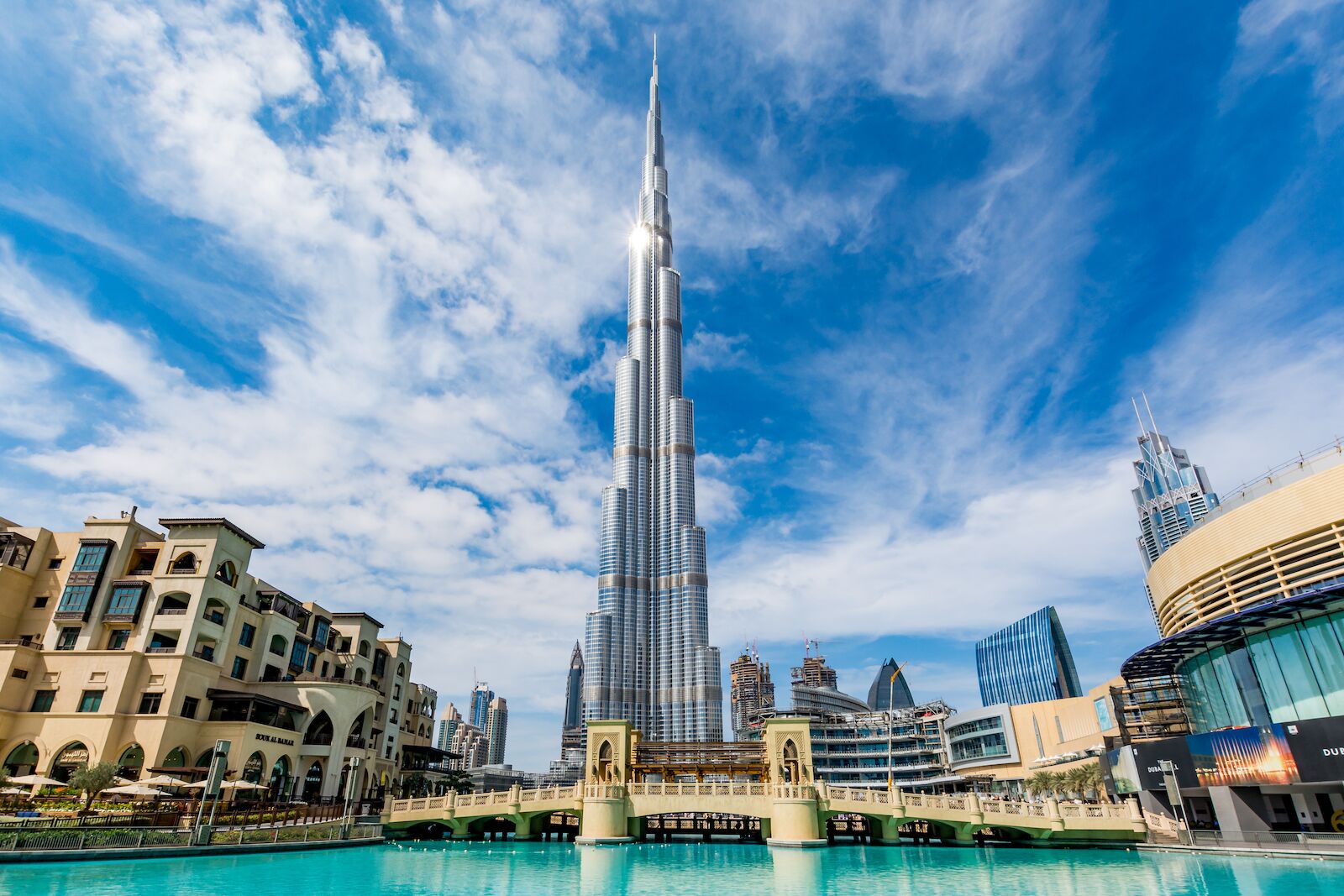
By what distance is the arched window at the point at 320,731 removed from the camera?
5872cm

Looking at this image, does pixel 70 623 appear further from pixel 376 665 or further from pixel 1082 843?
pixel 1082 843

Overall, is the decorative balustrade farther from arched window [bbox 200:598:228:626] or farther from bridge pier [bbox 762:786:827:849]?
arched window [bbox 200:598:228:626]

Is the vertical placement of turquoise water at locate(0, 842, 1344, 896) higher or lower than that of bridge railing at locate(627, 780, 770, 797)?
lower

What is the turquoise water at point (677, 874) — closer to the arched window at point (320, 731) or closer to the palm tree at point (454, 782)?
the arched window at point (320, 731)

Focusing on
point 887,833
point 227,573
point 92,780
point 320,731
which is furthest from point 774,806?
point 227,573

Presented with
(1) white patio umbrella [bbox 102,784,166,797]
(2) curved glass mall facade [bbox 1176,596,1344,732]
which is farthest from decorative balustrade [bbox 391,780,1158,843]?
(1) white patio umbrella [bbox 102,784,166,797]

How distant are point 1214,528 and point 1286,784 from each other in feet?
58.9

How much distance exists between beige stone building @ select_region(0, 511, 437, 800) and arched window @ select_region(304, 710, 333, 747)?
0.09 metres

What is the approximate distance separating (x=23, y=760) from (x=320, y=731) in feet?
61.1

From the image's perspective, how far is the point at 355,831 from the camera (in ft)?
154

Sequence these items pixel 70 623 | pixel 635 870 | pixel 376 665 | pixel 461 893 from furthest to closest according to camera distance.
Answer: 1. pixel 376 665
2. pixel 70 623
3. pixel 635 870
4. pixel 461 893

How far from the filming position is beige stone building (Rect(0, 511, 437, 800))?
47281 mm

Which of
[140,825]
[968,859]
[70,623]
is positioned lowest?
[968,859]

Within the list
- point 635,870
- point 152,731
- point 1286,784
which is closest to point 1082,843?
point 1286,784
